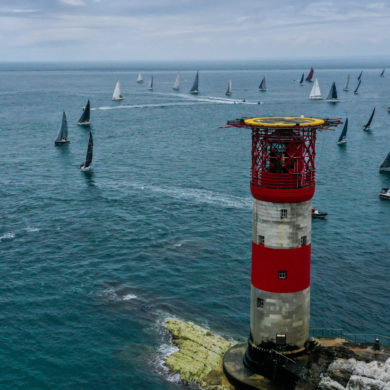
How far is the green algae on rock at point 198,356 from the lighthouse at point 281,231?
5.89 m

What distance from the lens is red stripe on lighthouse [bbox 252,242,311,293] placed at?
38.0m

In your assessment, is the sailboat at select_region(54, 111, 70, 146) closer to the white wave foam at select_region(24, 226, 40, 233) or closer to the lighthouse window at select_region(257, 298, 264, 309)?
the white wave foam at select_region(24, 226, 40, 233)

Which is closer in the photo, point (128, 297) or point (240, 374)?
point (240, 374)

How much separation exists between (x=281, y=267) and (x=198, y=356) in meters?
14.9

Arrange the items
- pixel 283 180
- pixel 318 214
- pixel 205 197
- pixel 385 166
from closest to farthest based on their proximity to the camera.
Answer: pixel 283 180, pixel 318 214, pixel 205 197, pixel 385 166

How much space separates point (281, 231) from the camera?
123ft

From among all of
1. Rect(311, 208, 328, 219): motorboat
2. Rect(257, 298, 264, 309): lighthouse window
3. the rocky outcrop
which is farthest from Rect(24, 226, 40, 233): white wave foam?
the rocky outcrop

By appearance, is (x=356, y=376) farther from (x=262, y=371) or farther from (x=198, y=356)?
(x=198, y=356)

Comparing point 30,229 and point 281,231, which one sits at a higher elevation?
point 281,231

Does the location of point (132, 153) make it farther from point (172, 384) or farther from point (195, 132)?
point (172, 384)

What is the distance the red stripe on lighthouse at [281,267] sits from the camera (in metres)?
38.0

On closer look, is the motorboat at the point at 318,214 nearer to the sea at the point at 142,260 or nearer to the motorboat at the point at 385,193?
the sea at the point at 142,260

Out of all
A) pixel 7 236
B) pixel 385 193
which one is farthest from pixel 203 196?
pixel 7 236

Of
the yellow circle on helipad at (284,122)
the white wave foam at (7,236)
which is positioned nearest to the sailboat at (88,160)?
the white wave foam at (7,236)
